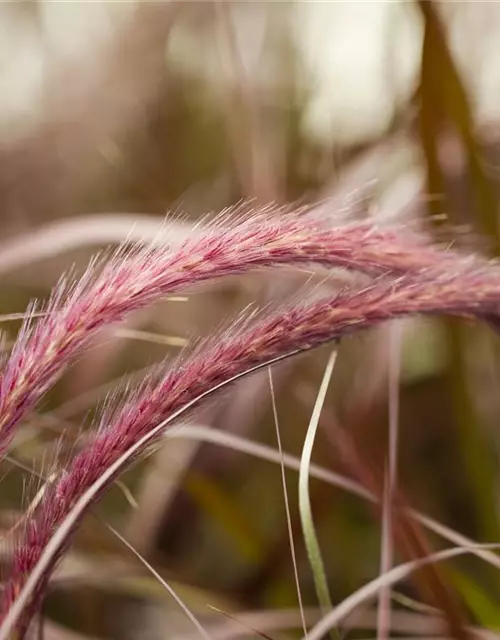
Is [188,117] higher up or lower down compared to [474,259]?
higher up

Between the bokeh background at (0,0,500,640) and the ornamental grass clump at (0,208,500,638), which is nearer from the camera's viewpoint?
the ornamental grass clump at (0,208,500,638)

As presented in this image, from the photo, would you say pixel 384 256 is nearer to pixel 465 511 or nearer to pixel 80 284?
pixel 80 284

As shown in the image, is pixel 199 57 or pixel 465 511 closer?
pixel 465 511

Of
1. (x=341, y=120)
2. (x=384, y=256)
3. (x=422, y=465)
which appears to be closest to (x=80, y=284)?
(x=384, y=256)

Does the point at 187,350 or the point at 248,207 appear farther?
the point at 248,207

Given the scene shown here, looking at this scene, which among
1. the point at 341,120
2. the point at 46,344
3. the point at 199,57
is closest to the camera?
the point at 46,344

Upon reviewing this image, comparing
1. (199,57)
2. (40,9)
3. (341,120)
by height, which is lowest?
(341,120)
